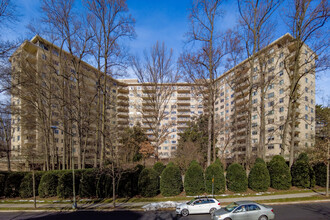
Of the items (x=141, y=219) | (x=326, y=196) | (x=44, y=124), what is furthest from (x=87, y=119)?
(x=326, y=196)

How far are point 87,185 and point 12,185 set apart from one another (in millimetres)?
8954

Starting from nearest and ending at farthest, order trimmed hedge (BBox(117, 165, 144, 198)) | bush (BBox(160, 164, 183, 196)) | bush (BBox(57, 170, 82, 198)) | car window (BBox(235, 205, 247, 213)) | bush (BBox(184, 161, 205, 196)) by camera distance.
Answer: car window (BBox(235, 205, 247, 213)), bush (BBox(160, 164, 183, 196)), bush (BBox(184, 161, 205, 196)), trimmed hedge (BBox(117, 165, 144, 198)), bush (BBox(57, 170, 82, 198))

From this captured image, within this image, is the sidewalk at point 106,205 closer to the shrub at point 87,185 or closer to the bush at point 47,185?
the shrub at point 87,185

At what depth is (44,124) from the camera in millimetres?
28953

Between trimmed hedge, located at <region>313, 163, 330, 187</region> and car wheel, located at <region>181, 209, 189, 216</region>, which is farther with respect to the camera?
trimmed hedge, located at <region>313, 163, 330, 187</region>

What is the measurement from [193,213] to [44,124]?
25.2 metres

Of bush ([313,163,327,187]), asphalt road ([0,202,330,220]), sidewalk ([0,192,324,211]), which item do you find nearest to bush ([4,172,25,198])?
sidewalk ([0,192,324,211])

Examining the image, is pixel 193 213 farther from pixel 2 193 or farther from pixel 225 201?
pixel 2 193

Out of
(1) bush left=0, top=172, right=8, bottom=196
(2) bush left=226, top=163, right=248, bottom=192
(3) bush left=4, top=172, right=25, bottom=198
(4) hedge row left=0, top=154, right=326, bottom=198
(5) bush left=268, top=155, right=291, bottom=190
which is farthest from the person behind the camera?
(1) bush left=0, top=172, right=8, bottom=196

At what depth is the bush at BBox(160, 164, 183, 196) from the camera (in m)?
18.9

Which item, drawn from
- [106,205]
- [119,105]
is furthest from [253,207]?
[119,105]

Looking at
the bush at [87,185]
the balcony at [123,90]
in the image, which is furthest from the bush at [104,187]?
the balcony at [123,90]

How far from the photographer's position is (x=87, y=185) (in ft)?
65.7

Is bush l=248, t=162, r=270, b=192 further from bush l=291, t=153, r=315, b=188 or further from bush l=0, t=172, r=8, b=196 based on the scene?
bush l=0, t=172, r=8, b=196
